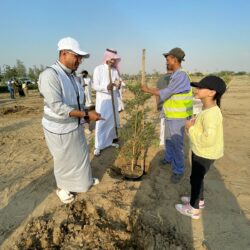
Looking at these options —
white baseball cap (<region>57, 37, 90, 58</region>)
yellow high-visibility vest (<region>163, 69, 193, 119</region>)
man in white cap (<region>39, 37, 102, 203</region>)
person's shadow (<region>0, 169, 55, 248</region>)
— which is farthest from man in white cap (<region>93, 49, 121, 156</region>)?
white baseball cap (<region>57, 37, 90, 58</region>)

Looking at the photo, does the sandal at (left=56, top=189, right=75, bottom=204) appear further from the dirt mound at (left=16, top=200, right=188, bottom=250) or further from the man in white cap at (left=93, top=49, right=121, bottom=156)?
the man in white cap at (left=93, top=49, right=121, bottom=156)

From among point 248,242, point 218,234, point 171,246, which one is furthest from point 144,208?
point 248,242

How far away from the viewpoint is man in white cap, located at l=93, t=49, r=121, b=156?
4863 mm

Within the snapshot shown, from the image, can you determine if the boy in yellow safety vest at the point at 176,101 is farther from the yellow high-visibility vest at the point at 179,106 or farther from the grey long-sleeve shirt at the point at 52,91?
the grey long-sleeve shirt at the point at 52,91

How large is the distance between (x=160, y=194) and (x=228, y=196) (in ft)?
3.42

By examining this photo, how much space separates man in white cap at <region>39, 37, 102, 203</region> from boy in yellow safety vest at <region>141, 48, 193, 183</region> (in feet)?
3.61

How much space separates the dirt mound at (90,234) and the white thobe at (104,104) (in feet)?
7.51

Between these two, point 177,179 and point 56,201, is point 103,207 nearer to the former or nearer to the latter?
point 56,201

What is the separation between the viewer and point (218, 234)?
273 centimetres

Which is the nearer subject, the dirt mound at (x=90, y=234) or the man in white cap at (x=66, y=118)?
the dirt mound at (x=90, y=234)

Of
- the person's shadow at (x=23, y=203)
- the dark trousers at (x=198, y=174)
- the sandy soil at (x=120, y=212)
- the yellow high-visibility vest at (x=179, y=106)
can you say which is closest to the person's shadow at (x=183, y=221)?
the sandy soil at (x=120, y=212)

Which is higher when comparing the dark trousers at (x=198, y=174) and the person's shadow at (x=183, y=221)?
the dark trousers at (x=198, y=174)

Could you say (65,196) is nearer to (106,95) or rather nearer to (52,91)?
(52,91)

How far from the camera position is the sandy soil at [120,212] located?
2.62 metres
